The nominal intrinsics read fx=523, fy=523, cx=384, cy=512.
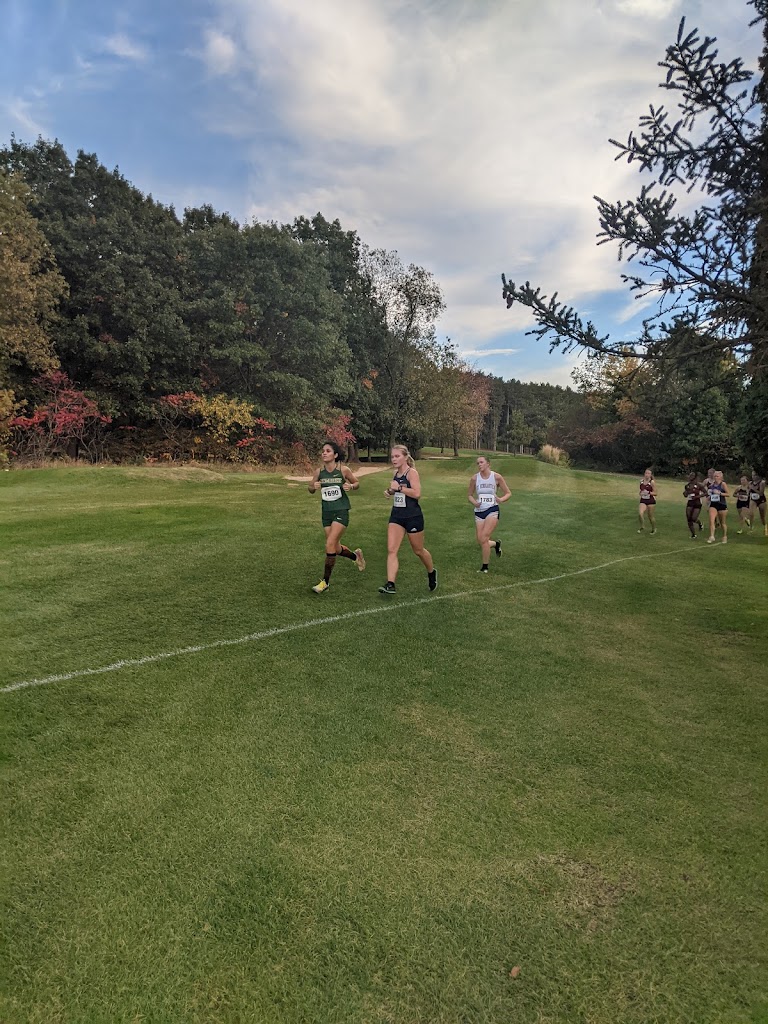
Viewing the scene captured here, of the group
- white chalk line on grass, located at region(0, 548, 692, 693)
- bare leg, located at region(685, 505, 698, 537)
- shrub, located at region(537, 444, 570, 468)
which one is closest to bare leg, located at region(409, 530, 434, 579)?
white chalk line on grass, located at region(0, 548, 692, 693)

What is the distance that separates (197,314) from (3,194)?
9.03 meters

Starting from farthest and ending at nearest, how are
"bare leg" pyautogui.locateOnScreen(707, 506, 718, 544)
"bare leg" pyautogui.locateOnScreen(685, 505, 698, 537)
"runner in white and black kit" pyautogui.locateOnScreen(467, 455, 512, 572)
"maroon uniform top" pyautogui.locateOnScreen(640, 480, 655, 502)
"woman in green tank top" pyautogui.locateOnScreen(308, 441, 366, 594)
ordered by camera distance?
"maroon uniform top" pyautogui.locateOnScreen(640, 480, 655, 502)
"bare leg" pyautogui.locateOnScreen(685, 505, 698, 537)
"bare leg" pyautogui.locateOnScreen(707, 506, 718, 544)
"runner in white and black kit" pyautogui.locateOnScreen(467, 455, 512, 572)
"woman in green tank top" pyautogui.locateOnScreen(308, 441, 366, 594)

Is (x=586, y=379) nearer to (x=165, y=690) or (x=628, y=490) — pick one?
(x=628, y=490)

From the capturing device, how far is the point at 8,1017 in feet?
7.00

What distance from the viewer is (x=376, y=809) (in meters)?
3.37

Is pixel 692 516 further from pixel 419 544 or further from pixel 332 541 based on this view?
pixel 332 541

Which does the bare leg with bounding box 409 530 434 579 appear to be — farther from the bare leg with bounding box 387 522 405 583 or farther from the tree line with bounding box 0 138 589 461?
the tree line with bounding box 0 138 589 461

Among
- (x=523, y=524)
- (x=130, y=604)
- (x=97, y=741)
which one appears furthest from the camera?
(x=523, y=524)

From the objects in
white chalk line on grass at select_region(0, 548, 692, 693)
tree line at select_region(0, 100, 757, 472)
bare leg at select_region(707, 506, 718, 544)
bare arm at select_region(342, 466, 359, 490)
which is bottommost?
white chalk line on grass at select_region(0, 548, 692, 693)

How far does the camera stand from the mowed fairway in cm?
233

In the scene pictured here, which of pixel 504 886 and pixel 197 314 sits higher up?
pixel 197 314

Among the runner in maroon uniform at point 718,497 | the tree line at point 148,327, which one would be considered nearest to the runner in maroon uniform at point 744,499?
the runner in maroon uniform at point 718,497

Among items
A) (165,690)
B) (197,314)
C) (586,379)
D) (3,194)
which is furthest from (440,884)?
(586,379)

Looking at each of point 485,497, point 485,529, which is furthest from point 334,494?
point 485,529
